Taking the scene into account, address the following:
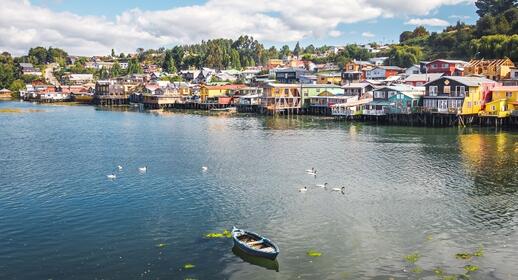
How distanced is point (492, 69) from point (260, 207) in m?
79.5

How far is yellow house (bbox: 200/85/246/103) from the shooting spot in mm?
124381

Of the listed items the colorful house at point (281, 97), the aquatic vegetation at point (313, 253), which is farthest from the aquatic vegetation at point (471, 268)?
the colorful house at point (281, 97)

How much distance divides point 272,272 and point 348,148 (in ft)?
109

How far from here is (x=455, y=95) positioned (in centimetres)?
7056

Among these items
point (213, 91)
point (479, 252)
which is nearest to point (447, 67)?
point (213, 91)

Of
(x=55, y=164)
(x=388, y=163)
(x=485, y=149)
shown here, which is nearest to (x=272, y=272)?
(x=388, y=163)

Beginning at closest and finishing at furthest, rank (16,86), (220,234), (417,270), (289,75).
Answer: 1. (417,270)
2. (220,234)
3. (289,75)
4. (16,86)

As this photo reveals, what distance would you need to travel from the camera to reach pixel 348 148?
→ 5241 centimetres

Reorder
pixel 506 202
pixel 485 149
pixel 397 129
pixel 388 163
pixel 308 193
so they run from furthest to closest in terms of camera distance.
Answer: pixel 397 129, pixel 485 149, pixel 388 163, pixel 308 193, pixel 506 202

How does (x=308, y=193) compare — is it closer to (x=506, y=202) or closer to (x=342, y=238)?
(x=342, y=238)

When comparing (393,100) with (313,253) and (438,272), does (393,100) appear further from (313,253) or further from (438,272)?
(438,272)

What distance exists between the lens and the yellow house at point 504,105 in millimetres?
68125

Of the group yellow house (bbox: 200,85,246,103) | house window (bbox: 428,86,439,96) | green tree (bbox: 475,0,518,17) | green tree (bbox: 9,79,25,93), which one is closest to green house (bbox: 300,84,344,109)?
house window (bbox: 428,86,439,96)

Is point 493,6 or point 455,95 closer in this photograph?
point 455,95
